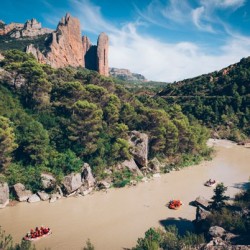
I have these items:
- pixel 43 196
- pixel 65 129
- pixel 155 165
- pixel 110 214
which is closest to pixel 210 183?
pixel 155 165

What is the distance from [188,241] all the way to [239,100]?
177ft

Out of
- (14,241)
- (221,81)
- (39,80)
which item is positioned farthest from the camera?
(221,81)

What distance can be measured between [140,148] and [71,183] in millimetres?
9422

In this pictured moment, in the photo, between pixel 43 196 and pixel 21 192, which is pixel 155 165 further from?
pixel 21 192

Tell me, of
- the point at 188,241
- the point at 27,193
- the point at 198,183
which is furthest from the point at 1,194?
the point at 198,183

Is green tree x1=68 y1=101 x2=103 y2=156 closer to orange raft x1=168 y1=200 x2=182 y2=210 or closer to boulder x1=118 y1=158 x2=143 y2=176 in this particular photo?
boulder x1=118 y1=158 x2=143 y2=176

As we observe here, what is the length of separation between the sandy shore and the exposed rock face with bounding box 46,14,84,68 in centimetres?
8931

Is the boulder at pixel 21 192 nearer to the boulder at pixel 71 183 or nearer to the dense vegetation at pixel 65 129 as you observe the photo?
the dense vegetation at pixel 65 129

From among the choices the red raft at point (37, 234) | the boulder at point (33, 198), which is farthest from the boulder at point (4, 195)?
the red raft at point (37, 234)

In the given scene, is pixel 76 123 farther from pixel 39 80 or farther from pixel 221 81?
pixel 221 81

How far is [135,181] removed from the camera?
26.7 metres

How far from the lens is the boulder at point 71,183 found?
22.7 meters

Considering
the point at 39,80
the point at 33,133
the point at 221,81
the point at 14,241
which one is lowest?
the point at 14,241

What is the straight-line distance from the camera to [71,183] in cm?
2278
